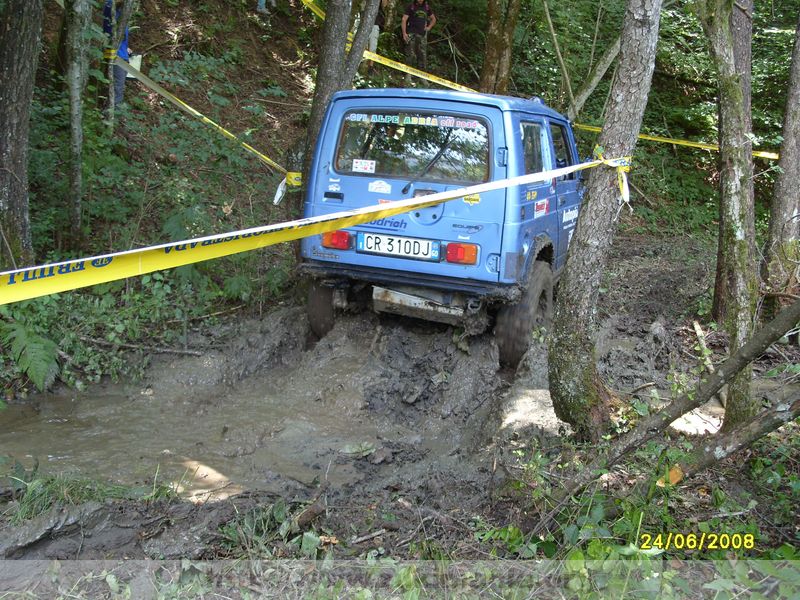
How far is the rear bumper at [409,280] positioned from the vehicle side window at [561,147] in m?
1.72

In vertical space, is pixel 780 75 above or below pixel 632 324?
above

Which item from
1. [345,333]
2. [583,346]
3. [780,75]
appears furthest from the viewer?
[780,75]

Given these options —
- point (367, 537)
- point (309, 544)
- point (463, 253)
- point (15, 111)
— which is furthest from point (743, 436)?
point (15, 111)

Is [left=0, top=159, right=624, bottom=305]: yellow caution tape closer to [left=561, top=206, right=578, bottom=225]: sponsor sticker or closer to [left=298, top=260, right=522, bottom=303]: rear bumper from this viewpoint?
[left=298, top=260, right=522, bottom=303]: rear bumper

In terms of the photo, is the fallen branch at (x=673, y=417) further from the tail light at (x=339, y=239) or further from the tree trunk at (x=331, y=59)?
the tree trunk at (x=331, y=59)

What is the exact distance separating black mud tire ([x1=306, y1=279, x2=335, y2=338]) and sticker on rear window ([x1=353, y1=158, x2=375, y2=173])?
1054mm

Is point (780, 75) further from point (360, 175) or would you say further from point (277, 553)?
point (277, 553)

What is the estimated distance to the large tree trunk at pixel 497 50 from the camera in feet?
36.5

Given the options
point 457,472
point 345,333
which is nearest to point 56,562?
point 457,472

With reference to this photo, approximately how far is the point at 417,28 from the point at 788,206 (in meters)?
8.23

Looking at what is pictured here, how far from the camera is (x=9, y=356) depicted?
5.26 meters

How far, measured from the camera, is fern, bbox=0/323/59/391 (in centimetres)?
505

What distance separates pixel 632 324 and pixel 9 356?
5610mm

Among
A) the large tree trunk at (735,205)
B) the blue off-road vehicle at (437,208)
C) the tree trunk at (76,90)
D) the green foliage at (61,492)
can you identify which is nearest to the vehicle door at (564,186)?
the blue off-road vehicle at (437,208)
